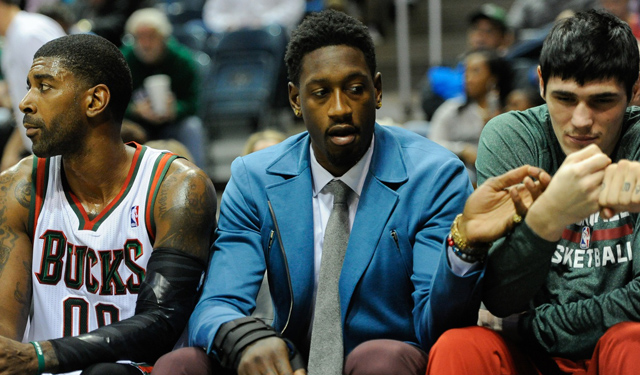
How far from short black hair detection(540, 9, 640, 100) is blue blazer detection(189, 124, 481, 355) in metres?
0.44

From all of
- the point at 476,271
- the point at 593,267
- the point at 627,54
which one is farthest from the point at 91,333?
the point at 627,54

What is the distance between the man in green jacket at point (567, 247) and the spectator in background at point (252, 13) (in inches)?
213

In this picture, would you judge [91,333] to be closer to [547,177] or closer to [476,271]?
[476,271]

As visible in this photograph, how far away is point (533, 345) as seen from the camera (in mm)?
2266

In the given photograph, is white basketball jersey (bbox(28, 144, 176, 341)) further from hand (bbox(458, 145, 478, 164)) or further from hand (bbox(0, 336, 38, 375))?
hand (bbox(458, 145, 478, 164))

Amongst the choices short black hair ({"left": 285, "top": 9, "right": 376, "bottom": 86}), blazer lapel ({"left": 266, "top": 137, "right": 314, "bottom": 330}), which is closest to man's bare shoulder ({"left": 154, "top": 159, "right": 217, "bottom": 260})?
blazer lapel ({"left": 266, "top": 137, "right": 314, "bottom": 330})

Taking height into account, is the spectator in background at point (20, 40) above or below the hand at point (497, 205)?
above

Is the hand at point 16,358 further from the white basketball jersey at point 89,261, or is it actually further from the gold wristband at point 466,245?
the gold wristband at point 466,245

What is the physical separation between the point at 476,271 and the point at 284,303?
682mm

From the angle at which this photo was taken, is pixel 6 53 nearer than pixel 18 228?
No

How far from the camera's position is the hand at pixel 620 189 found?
189cm

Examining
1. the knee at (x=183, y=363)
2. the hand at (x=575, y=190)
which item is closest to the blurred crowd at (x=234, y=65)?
the knee at (x=183, y=363)

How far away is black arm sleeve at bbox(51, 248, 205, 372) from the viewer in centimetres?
232

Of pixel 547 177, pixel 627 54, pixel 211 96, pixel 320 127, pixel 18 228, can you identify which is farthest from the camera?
pixel 211 96
